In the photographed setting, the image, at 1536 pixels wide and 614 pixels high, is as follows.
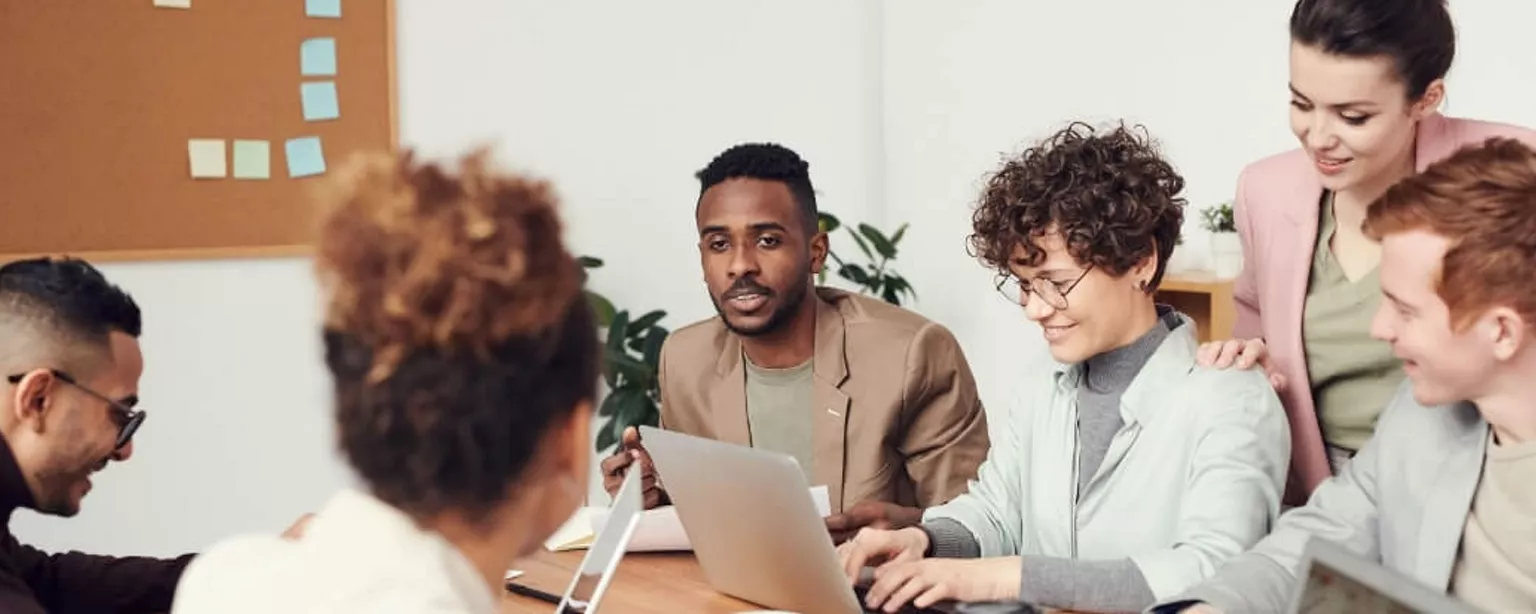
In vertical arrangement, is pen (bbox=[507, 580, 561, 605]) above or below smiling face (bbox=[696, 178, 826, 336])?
below

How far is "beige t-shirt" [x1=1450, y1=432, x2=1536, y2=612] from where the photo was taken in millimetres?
1691

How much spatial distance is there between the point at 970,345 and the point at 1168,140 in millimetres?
941

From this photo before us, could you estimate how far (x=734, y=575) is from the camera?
6.71 ft

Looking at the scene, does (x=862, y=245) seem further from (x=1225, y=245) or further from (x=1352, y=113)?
(x=1352, y=113)

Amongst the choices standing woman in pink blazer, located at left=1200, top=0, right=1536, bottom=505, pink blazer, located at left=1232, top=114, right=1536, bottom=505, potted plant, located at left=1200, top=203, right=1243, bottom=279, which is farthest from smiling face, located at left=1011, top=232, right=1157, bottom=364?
potted plant, located at left=1200, top=203, right=1243, bottom=279

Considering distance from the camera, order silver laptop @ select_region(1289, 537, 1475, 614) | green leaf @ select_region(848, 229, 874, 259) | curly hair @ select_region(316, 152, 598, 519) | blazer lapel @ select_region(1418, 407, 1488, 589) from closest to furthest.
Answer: curly hair @ select_region(316, 152, 598, 519) < silver laptop @ select_region(1289, 537, 1475, 614) < blazer lapel @ select_region(1418, 407, 1488, 589) < green leaf @ select_region(848, 229, 874, 259)

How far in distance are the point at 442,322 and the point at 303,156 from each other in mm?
3011

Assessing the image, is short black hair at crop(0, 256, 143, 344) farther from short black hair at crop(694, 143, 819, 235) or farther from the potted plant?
the potted plant

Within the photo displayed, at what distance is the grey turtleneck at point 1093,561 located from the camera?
1.92m

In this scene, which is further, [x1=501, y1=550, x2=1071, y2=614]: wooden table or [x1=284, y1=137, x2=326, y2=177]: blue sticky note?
[x1=284, y1=137, x2=326, y2=177]: blue sticky note

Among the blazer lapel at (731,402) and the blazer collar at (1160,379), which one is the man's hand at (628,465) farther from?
the blazer collar at (1160,379)

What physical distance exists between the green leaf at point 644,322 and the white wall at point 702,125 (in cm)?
21

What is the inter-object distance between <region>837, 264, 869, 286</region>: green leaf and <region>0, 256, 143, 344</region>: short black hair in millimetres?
2500

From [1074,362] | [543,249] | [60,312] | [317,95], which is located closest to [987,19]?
[317,95]
